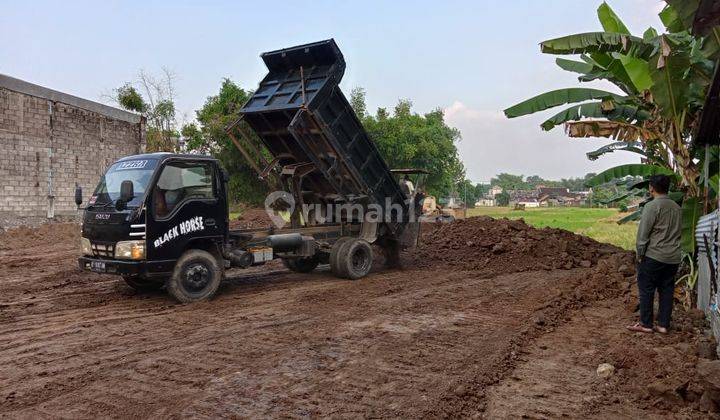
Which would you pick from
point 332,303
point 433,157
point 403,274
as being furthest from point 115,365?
point 433,157

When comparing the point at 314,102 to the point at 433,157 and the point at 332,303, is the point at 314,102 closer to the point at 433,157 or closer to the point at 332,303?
the point at 332,303

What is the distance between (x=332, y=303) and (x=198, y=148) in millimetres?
22720

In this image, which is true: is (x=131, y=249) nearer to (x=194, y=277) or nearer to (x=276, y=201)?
(x=194, y=277)

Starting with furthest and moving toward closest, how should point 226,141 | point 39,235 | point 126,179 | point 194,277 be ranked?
1. point 226,141
2. point 39,235
3. point 194,277
4. point 126,179

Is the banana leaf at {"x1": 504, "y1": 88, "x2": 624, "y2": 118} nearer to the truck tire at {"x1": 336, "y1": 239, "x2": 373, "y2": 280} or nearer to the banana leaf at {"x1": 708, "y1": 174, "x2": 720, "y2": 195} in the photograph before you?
the banana leaf at {"x1": 708, "y1": 174, "x2": 720, "y2": 195}

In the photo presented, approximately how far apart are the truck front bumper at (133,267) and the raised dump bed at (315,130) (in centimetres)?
300

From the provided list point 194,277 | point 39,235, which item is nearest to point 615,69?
point 194,277

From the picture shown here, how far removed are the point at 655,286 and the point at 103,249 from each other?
733cm

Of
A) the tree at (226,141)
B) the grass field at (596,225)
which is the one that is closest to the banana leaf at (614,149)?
the grass field at (596,225)

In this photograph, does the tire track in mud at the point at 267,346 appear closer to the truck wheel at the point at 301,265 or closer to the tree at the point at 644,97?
the truck wheel at the point at 301,265

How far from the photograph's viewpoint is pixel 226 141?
2717cm

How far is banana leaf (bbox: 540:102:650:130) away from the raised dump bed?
11.0 ft

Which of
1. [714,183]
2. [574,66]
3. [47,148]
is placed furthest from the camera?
[47,148]

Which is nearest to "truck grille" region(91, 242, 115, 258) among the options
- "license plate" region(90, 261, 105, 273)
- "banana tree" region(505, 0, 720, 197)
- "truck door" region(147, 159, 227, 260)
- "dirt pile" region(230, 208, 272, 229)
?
"license plate" region(90, 261, 105, 273)
